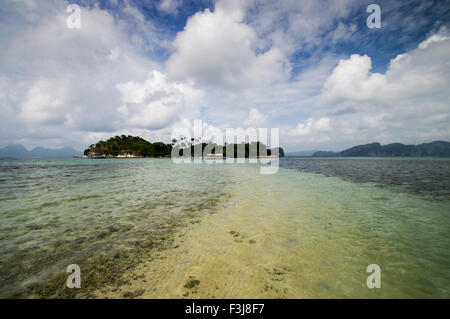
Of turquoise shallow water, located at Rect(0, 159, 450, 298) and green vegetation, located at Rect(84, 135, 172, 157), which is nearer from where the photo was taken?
turquoise shallow water, located at Rect(0, 159, 450, 298)

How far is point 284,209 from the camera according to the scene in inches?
339

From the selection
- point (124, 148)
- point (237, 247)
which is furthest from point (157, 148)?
point (237, 247)

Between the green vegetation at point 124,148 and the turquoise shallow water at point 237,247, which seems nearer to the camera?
the turquoise shallow water at point 237,247

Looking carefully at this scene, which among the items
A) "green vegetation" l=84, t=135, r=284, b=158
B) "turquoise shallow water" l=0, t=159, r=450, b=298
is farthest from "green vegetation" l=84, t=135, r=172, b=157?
"turquoise shallow water" l=0, t=159, r=450, b=298

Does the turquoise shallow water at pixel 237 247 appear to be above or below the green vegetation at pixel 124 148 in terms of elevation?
below

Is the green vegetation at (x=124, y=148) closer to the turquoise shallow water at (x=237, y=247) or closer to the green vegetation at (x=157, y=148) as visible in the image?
the green vegetation at (x=157, y=148)

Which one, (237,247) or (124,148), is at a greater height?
(124,148)

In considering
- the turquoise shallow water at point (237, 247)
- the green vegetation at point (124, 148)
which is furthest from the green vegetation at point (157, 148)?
the turquoise shallow water at point (237, 247)

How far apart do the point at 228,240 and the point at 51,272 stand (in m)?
4.17

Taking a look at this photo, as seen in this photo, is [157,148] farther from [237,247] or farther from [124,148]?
[237,247]

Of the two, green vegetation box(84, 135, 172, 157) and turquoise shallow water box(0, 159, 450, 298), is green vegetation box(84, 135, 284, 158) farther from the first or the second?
turquoise shallow water box(0, 159, 450, 298)

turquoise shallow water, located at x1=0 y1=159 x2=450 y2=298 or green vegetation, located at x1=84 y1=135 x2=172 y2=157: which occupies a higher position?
green vegetation, located at x1=84 y1=135 x2=172 y2=157
